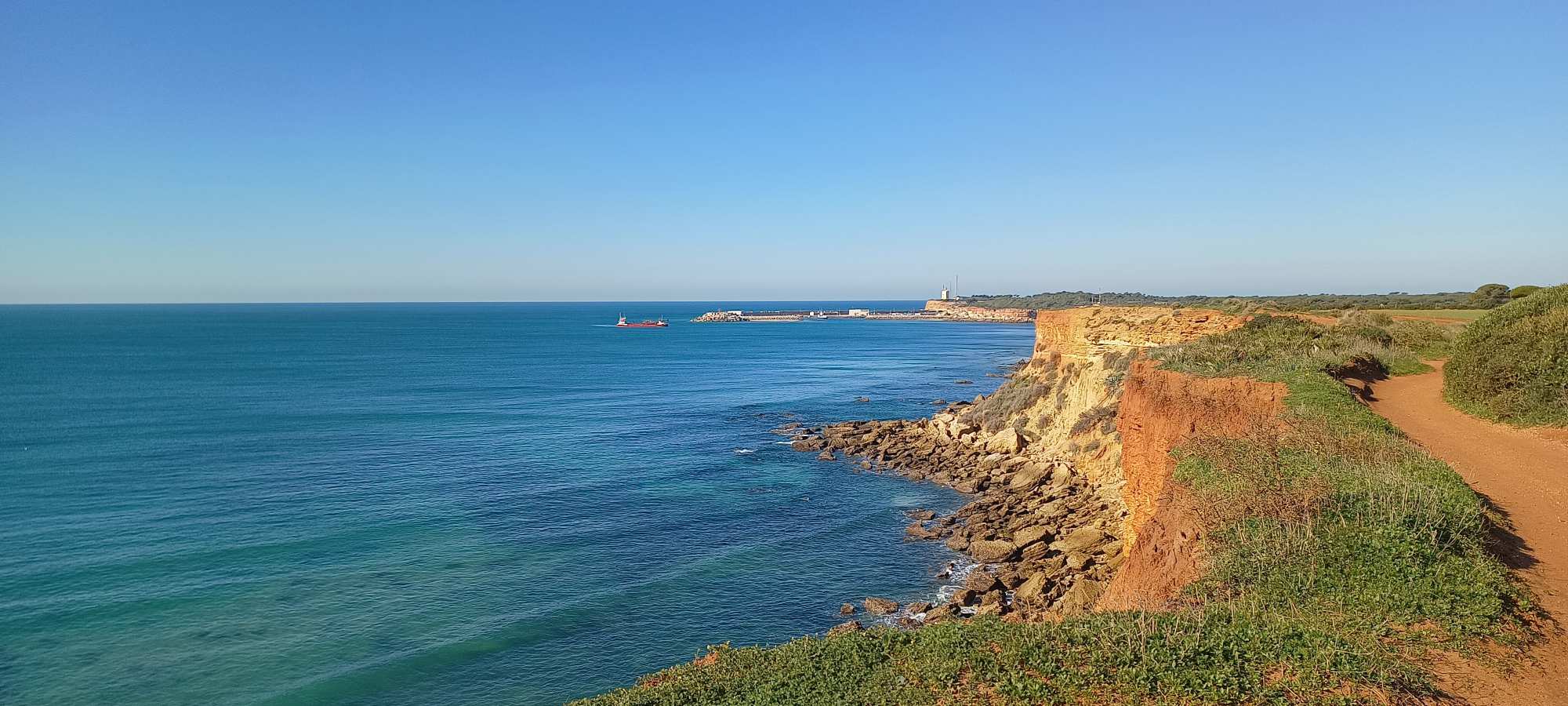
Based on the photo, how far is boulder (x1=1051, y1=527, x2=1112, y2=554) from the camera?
28.7m

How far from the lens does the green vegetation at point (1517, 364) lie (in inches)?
725

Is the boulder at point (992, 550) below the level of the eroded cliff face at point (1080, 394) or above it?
below

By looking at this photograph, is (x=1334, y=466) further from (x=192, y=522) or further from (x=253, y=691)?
(x=192, y=522)

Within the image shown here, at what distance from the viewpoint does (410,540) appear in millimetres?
31953

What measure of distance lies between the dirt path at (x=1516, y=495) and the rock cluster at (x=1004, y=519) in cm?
966

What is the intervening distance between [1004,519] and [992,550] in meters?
4.31

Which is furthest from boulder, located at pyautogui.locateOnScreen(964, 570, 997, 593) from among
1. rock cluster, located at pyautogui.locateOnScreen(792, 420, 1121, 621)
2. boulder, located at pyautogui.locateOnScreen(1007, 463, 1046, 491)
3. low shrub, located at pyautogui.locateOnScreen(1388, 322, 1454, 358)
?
low shrub, located at pyautogui.locateOnScreen(1388, 322, 1454, 358)

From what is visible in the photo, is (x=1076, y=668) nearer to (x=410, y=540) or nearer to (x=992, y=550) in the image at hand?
(x=992, y=550)

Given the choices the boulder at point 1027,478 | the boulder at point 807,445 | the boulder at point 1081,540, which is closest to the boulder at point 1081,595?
the boulder at point 1081,540

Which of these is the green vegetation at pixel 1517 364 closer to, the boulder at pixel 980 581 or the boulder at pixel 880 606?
the boulder at pixel 980 581

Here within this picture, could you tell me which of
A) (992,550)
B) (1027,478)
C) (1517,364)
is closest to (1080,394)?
(1027,478)

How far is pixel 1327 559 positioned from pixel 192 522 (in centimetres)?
4210

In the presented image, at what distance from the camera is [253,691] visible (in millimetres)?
20797

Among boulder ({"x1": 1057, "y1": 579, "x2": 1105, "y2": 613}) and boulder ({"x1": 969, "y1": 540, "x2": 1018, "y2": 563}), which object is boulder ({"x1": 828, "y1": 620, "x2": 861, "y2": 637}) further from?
boulder ({"x1": 969, "y1": 540, "x2": 1018, "y2": 563})
